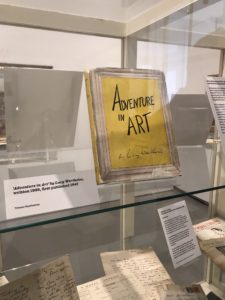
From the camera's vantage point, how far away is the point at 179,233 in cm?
49

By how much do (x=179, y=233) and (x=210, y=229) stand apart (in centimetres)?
18

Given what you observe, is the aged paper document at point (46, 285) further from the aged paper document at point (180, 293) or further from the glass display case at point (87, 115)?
the aged paper document at point (180, 293)

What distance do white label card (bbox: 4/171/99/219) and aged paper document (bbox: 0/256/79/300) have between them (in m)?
0.12

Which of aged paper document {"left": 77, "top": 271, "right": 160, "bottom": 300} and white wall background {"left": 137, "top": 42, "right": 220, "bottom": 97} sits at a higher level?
white wall background {"left": 137, "top": 42, "right": 220, "bottom": 97}

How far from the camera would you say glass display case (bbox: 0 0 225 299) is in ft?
1.43

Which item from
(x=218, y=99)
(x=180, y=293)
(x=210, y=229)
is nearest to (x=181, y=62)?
(x=218, y=99)

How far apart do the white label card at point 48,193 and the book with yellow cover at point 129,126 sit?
3 centimetres

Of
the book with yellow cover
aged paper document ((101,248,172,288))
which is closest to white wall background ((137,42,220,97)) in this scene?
the book with yellow cover

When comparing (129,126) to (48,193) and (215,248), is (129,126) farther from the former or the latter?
(215,248)

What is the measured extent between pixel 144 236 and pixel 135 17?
1.94ft

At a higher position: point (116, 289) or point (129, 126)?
point (129, 126)

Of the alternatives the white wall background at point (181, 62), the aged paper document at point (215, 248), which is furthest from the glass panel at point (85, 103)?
the aged paper document at point (215, 248)

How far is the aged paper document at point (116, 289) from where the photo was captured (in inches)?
18.7

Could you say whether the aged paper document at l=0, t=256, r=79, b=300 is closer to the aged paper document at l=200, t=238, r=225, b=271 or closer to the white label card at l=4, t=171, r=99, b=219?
the white label card at l=4, t=171, r=99, b=219
